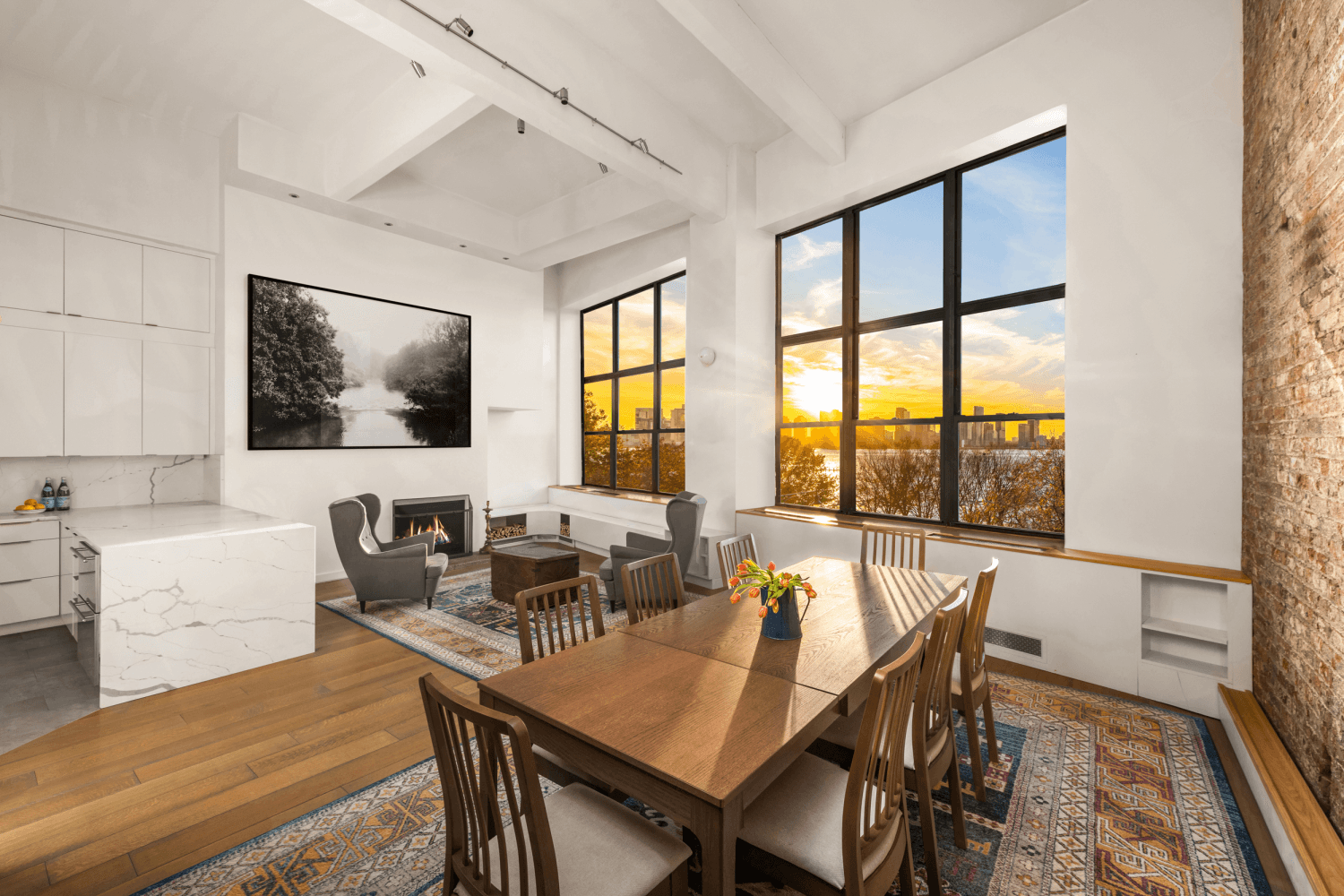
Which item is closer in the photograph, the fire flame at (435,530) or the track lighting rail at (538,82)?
the track lighting rail at (538,82)

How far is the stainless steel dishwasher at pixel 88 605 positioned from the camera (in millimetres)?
3057

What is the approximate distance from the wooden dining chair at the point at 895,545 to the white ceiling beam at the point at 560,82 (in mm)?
3137

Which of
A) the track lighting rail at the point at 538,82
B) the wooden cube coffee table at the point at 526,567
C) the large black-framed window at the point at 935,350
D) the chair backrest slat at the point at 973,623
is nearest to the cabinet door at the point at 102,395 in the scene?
the wooden cube coffee table at the point at 526,567

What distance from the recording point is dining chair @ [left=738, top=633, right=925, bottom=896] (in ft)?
4.12

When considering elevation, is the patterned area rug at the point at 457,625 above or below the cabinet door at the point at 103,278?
below

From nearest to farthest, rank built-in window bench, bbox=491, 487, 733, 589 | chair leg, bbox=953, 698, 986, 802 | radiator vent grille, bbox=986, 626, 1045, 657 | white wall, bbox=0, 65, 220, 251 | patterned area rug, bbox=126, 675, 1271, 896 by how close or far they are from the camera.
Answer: patterned area rug, bbox=126, 675, 1271, 896 < chair leg, bbox=953, 698, 986, 802 < radiator vent grille, bbox=986, 626, 1045, 657 < white wall, bbox=0, 65, 220, 251 < built-in window bench, bbox=491, 487, 733, 589

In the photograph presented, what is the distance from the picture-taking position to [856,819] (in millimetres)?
1258

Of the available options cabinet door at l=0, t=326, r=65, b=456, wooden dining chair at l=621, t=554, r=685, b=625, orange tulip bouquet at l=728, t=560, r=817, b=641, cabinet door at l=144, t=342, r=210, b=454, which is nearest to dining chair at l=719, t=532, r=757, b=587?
wooden dining chair at l=621, t=554, r=685, b=625

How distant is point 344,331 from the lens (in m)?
5.71

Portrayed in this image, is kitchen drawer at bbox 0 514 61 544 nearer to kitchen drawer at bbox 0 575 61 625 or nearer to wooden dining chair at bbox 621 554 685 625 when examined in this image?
kitchen drawer at bbox 0 575 61 625

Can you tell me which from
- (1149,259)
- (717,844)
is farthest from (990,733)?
(1149,259)

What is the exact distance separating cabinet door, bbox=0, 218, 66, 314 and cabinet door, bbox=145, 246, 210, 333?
0.50 metres

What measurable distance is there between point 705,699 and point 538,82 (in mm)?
3673

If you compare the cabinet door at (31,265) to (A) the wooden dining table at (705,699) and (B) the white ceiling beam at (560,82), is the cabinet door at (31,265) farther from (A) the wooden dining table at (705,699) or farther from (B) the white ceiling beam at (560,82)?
(A) the wooden dining table at (705,699)
